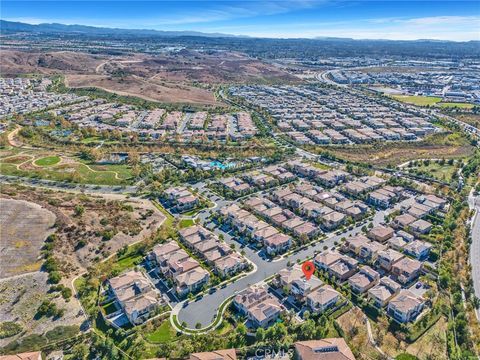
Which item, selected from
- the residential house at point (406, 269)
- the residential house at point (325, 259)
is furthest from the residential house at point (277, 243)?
the residential house at point (406, 269)

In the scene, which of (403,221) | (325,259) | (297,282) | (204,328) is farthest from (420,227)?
(204,328)

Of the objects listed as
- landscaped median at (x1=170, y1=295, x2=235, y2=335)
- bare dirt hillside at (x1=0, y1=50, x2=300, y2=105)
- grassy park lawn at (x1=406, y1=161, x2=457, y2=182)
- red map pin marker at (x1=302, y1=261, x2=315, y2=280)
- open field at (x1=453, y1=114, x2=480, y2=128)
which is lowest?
landscaped median at (x1=170, y1=295, x2=235, y2=335)

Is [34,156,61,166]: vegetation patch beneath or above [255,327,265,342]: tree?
above

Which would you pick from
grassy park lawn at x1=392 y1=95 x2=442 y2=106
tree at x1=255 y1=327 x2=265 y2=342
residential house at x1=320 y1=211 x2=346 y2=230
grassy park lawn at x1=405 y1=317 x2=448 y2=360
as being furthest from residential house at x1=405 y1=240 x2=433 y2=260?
grassy park lawn at x1=392 y1=95 x2=442 y2=106

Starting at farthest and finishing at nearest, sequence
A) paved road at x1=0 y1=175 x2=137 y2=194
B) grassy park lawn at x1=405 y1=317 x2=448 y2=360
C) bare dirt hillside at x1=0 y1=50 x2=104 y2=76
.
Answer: bare dirt hillside at x1=0 y1=50 x2=104 y2=76 < paved road at x1=0 y1=175 x2=137 y2=194 < grassy park lawn at x1=405 y1=317 x2=448 y2=360

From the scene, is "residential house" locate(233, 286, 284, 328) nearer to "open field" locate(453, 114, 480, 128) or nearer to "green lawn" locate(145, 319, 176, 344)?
"green lawn" locate(145, 319, 176, 344)

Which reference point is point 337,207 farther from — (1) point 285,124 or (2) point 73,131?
(2) point 73,131

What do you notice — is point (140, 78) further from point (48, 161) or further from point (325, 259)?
point (325, 259)

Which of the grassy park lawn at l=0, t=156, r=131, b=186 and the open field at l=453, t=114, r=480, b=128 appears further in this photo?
the open field at l=453, t=114, r=480, b=128
